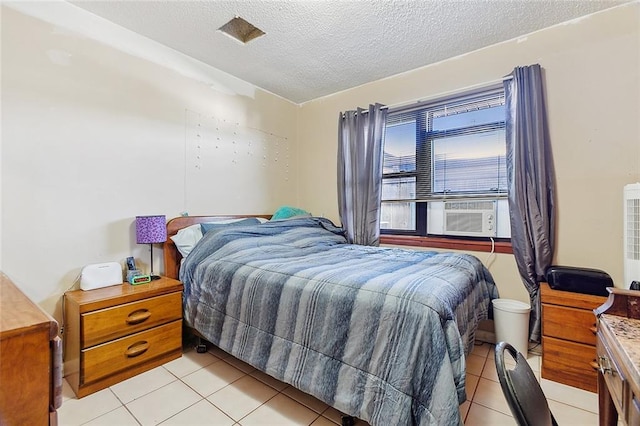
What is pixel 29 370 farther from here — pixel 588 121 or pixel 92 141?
pixel 588 121

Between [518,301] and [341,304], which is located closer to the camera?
[341,304]

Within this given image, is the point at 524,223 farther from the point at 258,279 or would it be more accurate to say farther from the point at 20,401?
the point at 20,401

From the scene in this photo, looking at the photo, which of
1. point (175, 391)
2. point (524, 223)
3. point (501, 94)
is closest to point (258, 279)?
point (175, 391)

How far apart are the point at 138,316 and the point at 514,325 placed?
2.61 m

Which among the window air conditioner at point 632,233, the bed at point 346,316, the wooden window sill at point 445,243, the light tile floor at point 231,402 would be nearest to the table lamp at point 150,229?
the bed at point 346,316

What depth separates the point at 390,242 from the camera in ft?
10.2

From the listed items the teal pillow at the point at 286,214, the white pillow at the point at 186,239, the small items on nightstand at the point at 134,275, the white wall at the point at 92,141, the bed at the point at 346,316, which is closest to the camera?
the bed at the point at 346,316

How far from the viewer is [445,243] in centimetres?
275

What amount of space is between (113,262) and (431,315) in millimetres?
2225

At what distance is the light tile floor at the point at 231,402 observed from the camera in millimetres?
1560

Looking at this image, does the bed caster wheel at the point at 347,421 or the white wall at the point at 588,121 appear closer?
the bed caster wheel at the point at 347,421

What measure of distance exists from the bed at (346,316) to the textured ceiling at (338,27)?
1.58 m

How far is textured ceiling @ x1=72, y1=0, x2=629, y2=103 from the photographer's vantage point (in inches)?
80.4

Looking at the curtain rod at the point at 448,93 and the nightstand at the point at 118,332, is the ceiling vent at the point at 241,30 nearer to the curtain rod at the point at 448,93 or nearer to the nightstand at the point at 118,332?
the curtain rod at the point at 448,93
